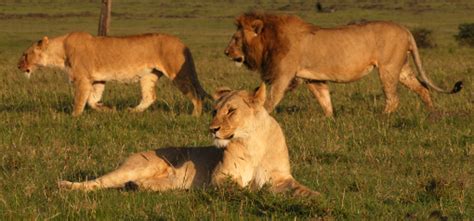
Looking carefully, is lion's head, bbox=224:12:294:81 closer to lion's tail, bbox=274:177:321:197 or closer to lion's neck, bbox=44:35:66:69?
lion's neck, bbox=44:35:66:69

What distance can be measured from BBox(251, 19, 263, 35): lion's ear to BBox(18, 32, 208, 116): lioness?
42.3 inches

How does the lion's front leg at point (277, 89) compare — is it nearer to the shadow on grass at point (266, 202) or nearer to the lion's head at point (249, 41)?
the lion's head at point (249, 41)

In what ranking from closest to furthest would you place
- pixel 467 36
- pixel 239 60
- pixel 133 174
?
pixel 133 174 → pixel 239 60 → pixel 467 36

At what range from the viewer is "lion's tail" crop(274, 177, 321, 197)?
5.30 m

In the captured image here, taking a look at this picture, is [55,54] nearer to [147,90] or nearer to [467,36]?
[147,90]

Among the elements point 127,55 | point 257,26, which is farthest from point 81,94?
point 257,26

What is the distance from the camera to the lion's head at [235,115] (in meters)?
5.32

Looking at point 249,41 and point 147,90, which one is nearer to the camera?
point 249,41

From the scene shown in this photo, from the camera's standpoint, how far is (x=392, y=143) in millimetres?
8016

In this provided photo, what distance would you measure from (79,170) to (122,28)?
124ft

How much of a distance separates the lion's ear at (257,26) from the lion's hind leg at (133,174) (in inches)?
180

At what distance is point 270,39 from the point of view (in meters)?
10.3

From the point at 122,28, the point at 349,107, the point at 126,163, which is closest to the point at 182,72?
the point at 349,107

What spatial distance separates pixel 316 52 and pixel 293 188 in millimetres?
5098
